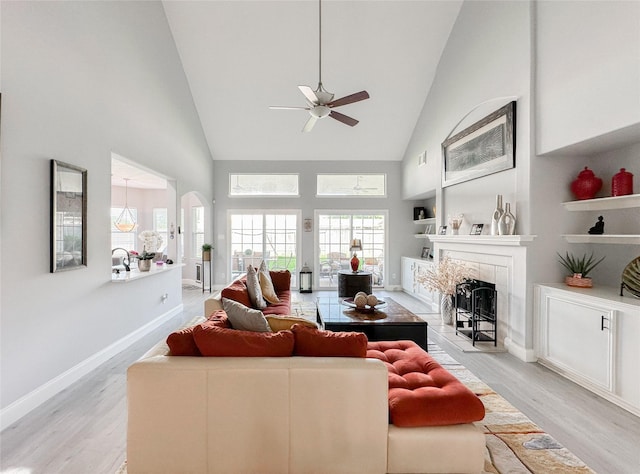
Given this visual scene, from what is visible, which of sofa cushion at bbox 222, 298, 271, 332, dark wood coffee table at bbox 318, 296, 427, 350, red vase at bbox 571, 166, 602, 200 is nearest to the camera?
sofa cushion at bbox 222, 298, 271, 332

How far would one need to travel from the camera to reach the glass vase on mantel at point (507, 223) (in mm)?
3764

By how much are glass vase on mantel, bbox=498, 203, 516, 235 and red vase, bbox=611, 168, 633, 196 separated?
909mm

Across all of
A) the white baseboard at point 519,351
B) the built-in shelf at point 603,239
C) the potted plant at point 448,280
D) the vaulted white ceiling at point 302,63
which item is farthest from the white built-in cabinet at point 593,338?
the vaulted white ceiling at point 302,63

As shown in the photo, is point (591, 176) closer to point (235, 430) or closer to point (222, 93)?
point (235, 430)

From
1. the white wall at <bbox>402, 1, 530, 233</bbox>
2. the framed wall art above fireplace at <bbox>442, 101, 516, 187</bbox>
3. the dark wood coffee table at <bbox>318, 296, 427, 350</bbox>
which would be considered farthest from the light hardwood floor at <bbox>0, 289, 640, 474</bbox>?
the framed wall art above fireplace at <bbox>442, 101, 516, 187</bbox>

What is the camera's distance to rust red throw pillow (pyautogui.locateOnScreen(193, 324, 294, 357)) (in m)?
1.87

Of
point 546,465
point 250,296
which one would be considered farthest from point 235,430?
point 250,296

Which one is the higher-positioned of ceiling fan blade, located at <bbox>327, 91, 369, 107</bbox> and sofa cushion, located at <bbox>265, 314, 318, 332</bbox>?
ceiling fan blade, located at <bbox>327, 91, 369, 107</bbox>

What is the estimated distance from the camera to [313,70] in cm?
603

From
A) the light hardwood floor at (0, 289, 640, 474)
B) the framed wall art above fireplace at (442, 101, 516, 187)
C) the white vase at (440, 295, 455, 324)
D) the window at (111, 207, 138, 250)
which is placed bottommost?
the light hardwood floor at (0, 289, 640, 474)

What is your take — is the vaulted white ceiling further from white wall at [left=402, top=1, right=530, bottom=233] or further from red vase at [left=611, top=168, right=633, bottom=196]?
red vase at [left=611, top=168, right=633, bottom=196]

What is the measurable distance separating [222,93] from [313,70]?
1.79 meters

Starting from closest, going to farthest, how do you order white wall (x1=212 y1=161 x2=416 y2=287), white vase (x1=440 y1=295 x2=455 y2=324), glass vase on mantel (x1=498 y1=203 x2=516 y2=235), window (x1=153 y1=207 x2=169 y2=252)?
glass vase on mantel (x1=498 y1=203 x2=516 y2=235) → white vase (x1=440 y1=295 x2=455 y2=324) → white wall (x1=212 y1=161 x2=416 y2=287) → window (x1=153 y1=207 x2=169 y2=252)

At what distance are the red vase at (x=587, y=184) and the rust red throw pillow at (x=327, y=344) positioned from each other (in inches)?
118
